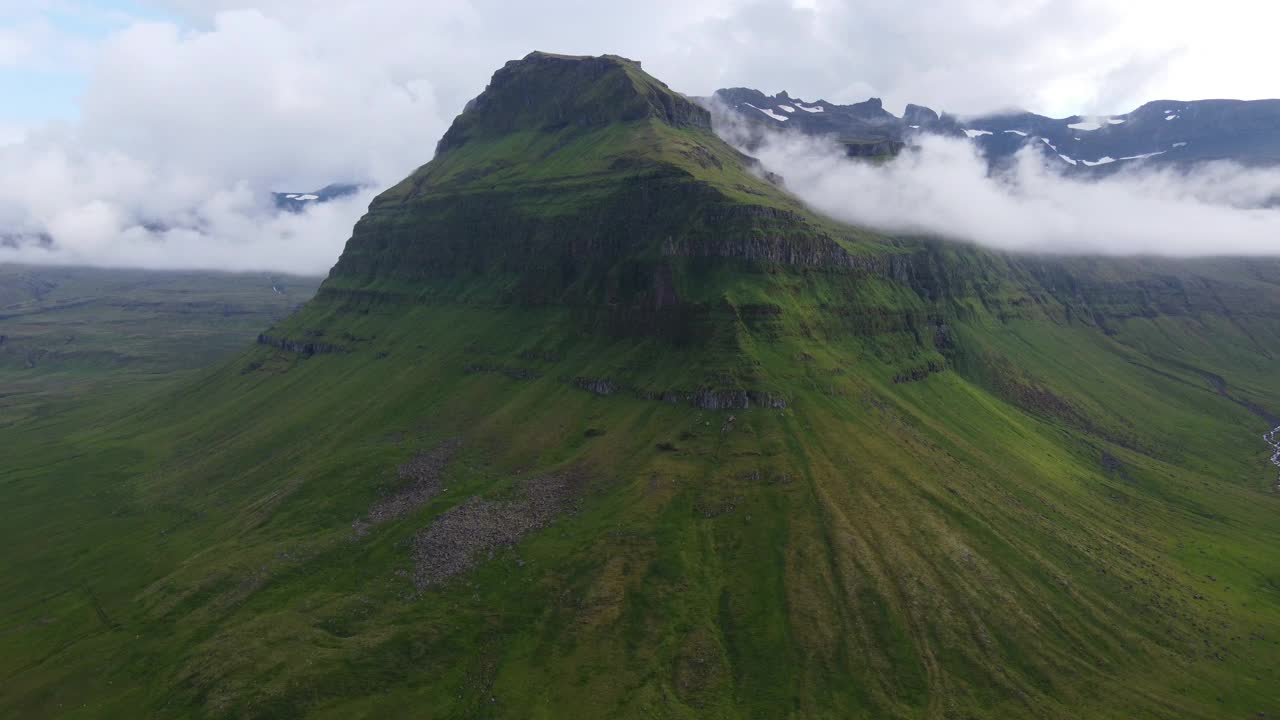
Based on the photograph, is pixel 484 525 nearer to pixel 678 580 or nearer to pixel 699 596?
pixel 678 580

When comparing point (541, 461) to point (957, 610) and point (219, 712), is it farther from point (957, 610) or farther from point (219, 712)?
point (957, 610)

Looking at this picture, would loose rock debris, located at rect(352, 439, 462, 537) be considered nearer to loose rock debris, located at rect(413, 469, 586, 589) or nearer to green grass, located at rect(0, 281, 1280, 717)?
green grass, located at rect(0, 281, 1280, 717)

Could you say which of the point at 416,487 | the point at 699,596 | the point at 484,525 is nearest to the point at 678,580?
the point at 699,596

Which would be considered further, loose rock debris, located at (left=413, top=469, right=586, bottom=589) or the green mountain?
loose rock debris, located at (left=413, top=469, right=586, bottom=589)

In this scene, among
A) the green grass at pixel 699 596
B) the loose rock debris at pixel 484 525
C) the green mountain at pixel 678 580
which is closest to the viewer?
the green grass at pixel 699 596

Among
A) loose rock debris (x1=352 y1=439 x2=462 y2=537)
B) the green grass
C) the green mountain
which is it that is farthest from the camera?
loose rock debris (x1=352 y1=439 x2=462 y2=537)

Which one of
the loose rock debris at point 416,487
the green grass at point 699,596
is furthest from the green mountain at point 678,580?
the loose rock debris at point 416,487

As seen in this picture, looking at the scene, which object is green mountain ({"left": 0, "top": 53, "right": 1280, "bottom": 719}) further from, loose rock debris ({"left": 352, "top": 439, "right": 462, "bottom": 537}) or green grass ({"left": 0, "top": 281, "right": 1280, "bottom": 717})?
loose rock debris ({"left": 352, "top": 439, "right": 462, "bottom": 537})

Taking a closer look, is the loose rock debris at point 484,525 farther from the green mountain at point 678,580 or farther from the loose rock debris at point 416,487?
the loose rock debris at point 416,487

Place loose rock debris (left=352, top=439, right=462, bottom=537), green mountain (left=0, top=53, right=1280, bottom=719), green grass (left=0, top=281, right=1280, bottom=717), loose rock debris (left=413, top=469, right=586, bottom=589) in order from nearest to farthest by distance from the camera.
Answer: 1. green grass (left=0, top=281, right=1280, bottom=717)
2. green mountain (left=0, top=53, right=1280, bottom=719)
3. loose rock debris (left=413, top=469, right=586, bottom=589)
4. loose rock debris (left=352, top=439, right=462, bottom=537)

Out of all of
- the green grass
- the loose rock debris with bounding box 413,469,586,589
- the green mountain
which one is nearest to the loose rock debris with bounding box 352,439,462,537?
the green mountain

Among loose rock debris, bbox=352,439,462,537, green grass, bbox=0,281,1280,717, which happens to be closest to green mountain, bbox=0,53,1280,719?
green grass, bbox=0,281,1280,717

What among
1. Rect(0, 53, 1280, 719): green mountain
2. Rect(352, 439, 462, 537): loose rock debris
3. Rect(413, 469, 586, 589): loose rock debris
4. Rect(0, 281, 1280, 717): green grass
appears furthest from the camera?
Rect(352, 439, 462, 537): loose rock debris
